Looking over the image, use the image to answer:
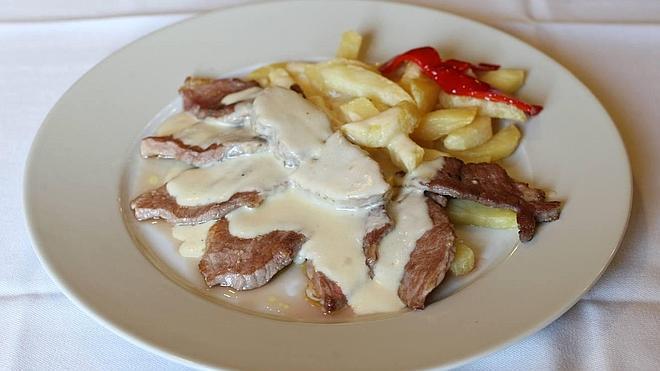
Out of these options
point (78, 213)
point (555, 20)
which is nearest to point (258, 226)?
point (78, 213)

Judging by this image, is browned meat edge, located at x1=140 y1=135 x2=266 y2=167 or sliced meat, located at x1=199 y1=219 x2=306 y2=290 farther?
browned meat edge, located at x1=140 y1=135 x2=266 y2=167

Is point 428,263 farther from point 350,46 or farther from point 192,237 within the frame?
point 350,46

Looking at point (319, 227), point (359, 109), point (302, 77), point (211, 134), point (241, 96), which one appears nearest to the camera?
point (319, 227)

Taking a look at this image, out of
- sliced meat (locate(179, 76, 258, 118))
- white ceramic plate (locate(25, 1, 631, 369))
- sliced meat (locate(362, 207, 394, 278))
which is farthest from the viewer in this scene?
sliced meat (locate(179, 76, 258, 118))

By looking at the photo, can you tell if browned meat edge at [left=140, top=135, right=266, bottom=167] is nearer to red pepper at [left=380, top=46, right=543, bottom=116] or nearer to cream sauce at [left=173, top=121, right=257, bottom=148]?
cream sauce at [left=173, top=121, right=257, bottom=148]

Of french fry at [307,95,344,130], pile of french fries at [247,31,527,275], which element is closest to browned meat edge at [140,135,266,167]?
french fry at [307,95,344,130]

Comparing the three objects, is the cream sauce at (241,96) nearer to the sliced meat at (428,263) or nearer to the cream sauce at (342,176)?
the cream sauce at (342,176)

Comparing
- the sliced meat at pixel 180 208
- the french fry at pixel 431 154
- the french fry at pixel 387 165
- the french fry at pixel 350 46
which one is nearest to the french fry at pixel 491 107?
the french fry at pixel 431 154

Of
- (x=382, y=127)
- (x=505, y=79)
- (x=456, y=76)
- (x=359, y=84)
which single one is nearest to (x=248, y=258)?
(x=382, y=127)
